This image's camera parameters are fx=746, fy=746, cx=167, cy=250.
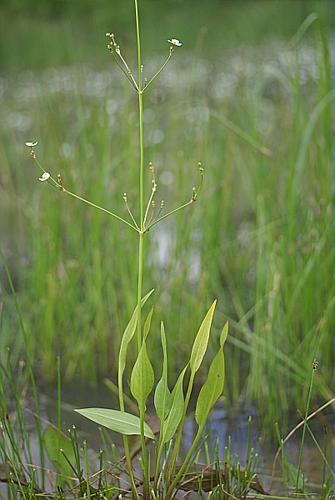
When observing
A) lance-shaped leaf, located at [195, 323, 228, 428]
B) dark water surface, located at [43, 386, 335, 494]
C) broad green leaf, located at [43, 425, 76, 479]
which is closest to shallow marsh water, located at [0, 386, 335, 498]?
dark water surface, located at [43, 386, 335, 494]

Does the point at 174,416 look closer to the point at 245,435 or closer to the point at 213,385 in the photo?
the point at 213,385

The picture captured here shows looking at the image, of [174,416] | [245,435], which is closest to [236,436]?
[245,435]

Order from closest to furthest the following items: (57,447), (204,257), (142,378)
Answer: (142,378), (57,447), (204,257)

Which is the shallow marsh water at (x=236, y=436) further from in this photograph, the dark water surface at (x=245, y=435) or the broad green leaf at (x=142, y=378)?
the broad green leaf at (x=142, y=378)

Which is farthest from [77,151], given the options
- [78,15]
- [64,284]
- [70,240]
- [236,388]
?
[78,15]

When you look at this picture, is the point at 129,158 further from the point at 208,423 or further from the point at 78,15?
the point at 78,15

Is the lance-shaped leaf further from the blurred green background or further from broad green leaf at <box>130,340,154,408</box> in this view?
the blurred green background
